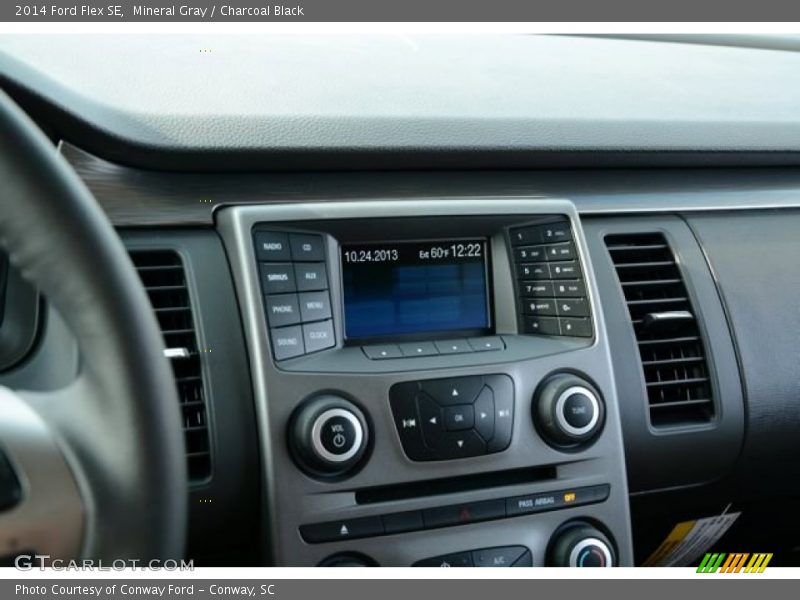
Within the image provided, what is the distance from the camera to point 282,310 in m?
1.50

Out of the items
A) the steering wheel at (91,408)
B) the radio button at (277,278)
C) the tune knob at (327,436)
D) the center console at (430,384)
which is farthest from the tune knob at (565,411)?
the steering wheel at (91,408)

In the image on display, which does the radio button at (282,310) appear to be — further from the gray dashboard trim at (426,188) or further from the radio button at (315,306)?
the gray dashboard trim at (426,188)

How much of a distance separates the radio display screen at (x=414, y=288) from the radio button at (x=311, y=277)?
0.04 metres

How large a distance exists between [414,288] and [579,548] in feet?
1.44

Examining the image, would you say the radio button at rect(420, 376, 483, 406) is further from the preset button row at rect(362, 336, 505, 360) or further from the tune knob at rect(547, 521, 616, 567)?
the tune knob at rect(547, 521, 616, 567)

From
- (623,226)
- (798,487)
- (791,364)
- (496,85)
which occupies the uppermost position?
(496,85)

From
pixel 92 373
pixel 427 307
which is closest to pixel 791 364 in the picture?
pixel 427 307

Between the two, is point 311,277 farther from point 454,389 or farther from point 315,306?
point 454,389

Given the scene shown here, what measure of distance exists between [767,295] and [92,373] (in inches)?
50.1

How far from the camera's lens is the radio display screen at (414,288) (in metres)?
1.57

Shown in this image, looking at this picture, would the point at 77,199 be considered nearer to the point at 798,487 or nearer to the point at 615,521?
the point at 615,521

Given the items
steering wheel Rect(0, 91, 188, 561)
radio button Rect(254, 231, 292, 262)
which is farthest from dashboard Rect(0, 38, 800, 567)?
steering wheel Rect(0, 91, 188, 561)

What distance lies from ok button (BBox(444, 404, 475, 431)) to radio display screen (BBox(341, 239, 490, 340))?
0.13m

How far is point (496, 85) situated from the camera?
1837mm
